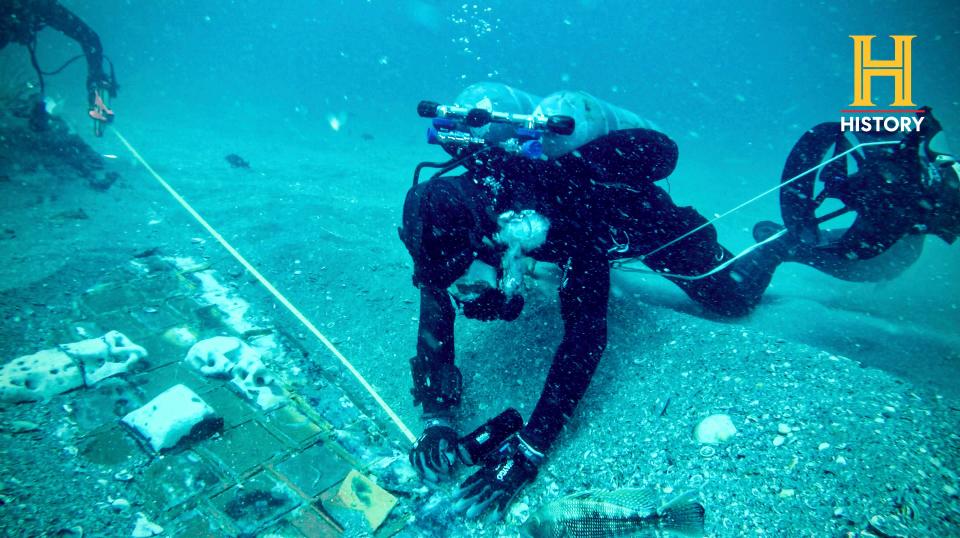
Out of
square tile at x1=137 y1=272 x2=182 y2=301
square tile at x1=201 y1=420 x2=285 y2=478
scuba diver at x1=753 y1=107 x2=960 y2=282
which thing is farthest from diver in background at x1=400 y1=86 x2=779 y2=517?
square tile at x1=137 y1=272 x2=182 y2=301

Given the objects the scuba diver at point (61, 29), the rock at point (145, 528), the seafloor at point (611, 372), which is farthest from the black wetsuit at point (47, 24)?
the rock at point (145, 528)

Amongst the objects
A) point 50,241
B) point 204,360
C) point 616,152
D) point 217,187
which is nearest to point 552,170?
point 616,152

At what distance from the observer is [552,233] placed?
2.79 meters

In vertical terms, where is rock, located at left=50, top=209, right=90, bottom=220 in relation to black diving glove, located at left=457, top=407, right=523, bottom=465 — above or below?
above

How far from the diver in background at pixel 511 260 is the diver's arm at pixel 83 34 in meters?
9.66

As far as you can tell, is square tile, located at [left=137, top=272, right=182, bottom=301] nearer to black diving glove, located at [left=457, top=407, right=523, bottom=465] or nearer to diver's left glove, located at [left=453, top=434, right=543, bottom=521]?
black diving glove, located at [left=457, top=407, right=523, bottom=465]

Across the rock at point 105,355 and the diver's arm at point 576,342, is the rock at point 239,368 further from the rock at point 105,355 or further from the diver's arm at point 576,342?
the diver's arm at point 576,342

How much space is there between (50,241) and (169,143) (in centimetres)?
1145

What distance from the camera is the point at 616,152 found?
2.97 m

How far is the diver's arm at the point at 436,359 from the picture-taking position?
9.46 feet

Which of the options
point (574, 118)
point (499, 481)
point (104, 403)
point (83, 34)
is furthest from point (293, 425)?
A: point (83, 34)

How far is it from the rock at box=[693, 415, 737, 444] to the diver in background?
0.72 m

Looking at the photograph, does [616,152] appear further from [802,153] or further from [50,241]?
[50,241]

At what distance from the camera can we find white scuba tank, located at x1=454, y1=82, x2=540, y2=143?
117 inches
